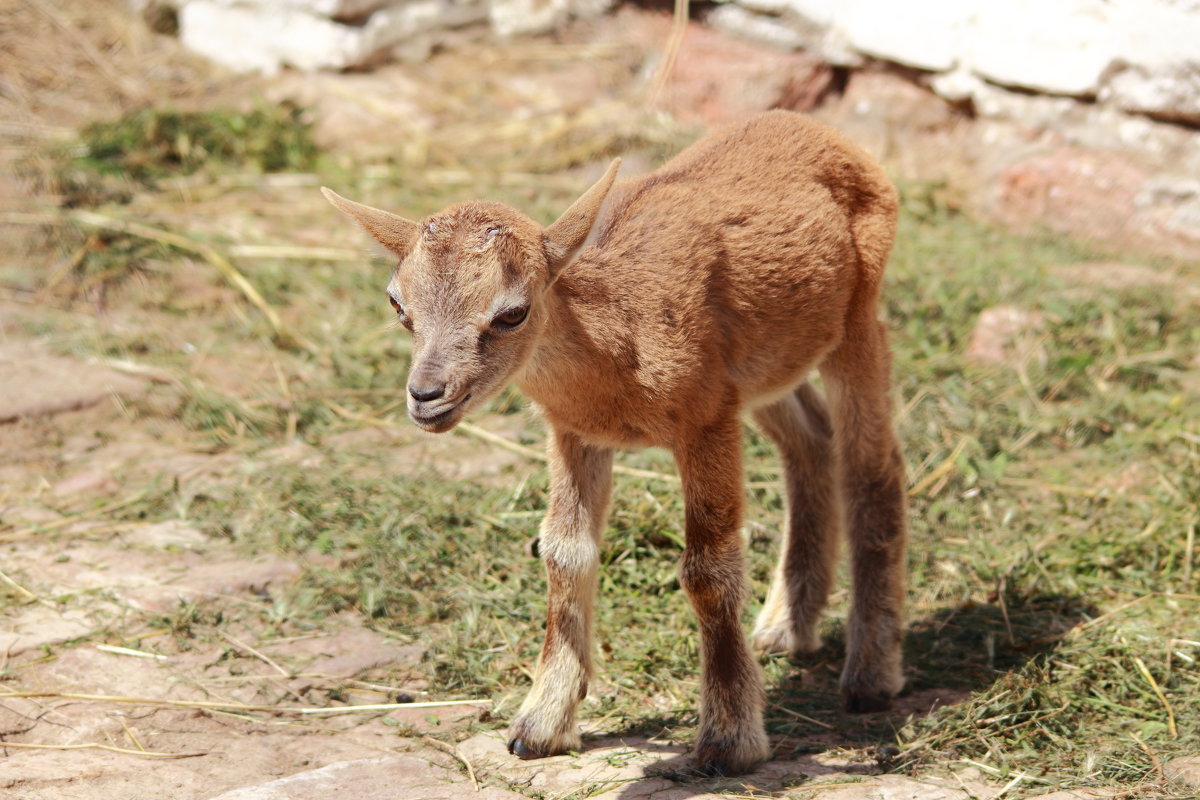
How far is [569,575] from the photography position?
5.53 metres

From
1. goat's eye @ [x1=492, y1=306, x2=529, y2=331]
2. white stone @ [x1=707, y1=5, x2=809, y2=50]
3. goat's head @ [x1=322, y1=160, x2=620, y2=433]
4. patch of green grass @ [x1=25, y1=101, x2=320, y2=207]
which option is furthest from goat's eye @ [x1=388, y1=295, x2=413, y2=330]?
white stone @ [x1=707, y1=5, x2=809, y2=50]

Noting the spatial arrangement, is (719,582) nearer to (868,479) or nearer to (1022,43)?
(868,479)

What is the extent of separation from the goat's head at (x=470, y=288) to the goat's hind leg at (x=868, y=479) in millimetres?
1804

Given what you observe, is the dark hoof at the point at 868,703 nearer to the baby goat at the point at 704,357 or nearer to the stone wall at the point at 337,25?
the baby goat at the point at 704,357

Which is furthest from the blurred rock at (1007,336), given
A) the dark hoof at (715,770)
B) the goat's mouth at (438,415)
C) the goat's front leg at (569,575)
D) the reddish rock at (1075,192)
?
the goat's mouth at (438,415)

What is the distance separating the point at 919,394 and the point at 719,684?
11.2ft

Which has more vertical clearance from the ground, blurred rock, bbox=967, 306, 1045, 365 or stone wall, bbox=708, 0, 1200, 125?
stone wall, bbox=708, 0, 1200, 125

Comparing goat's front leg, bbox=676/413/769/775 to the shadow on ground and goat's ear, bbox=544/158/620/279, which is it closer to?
the shadow on ground

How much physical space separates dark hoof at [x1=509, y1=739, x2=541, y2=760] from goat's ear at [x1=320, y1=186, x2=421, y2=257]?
2.10 metres

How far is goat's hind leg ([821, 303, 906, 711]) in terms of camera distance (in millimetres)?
6145

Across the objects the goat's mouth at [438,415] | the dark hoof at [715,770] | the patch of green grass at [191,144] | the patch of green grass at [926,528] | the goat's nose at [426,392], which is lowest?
the dark hoof at [715,770]

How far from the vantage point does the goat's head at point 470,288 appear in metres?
4.61

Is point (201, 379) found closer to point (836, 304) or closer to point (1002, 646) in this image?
point (836, 304)

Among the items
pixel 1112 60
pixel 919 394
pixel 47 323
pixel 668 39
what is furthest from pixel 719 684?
pixel 668 39
